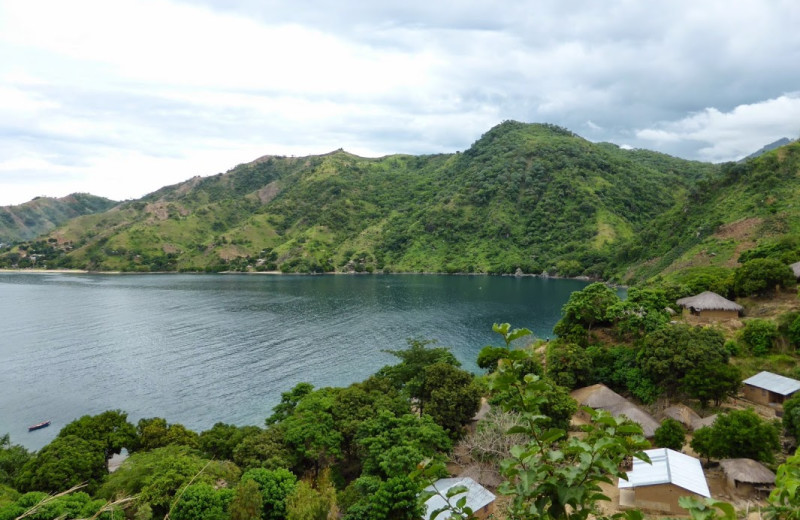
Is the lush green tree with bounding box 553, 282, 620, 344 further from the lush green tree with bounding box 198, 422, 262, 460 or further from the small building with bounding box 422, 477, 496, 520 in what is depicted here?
the lush green tree with bounding box 198, 422, 262, 460

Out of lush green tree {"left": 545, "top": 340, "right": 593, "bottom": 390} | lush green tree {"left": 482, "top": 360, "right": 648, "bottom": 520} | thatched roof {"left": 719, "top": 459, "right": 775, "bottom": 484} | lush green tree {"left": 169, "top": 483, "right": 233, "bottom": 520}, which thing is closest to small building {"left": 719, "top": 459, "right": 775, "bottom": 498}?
thatched roof {"left": 719, "top": 459, "right": 775, "bottom": 484}

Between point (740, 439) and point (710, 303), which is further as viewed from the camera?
point (710, 303)

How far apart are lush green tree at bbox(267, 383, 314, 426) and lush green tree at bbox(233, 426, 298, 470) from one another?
5.04 metres

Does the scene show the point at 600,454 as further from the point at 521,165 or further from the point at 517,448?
the point at 521,165

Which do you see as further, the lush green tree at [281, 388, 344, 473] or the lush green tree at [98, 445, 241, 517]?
the lush green tree at [281, 388, 344, 473]

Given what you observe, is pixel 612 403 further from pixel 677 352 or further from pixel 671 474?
pixel 671 474

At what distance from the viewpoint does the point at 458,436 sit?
90.8ft

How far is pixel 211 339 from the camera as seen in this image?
61.8 metres

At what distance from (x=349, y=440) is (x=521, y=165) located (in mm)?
168817

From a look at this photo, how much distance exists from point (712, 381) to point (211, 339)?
189 ft

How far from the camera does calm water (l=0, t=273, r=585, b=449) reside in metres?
41.4

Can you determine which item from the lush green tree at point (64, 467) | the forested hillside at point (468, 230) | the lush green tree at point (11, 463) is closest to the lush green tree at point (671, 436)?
the lush green tree at point (64, 467)

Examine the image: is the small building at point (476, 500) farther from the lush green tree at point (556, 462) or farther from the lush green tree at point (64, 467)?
the lush green tree at point (556, 462)

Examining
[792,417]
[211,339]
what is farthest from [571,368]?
[211,339]
